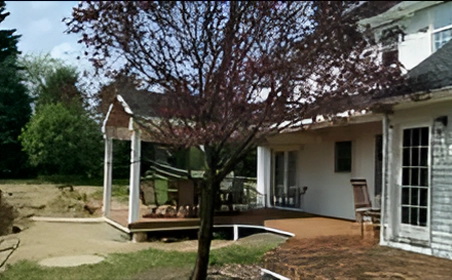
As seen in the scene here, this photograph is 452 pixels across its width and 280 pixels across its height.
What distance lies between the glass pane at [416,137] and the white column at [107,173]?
17.3 ft

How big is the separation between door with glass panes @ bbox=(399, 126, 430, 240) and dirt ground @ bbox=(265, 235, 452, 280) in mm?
465

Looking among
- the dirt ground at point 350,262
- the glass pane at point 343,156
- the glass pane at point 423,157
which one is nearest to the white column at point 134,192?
the dirt ground at point 350,262

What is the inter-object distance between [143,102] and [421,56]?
5.49 metres

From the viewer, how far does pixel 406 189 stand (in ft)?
24.0

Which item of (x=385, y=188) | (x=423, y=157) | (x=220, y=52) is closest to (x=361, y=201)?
(x=385, y=188)

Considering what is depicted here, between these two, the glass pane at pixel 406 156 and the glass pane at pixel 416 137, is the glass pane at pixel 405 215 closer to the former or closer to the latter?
the glass pane at pixel 406 156

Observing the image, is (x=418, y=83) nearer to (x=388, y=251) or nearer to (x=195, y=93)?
(x=388, y=251)

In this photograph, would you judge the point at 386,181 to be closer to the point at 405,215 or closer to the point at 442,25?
the point at 405,215

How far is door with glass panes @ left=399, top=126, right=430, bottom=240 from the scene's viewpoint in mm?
6965

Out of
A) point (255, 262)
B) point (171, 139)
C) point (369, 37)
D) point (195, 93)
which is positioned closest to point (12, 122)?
point (171, 139)

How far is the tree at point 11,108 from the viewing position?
6.46 meters

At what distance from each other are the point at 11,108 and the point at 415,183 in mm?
6356

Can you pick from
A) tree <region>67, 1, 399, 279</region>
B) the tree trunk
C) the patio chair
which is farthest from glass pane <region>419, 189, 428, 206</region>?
the tree trunk

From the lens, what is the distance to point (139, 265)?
7.10 metres
